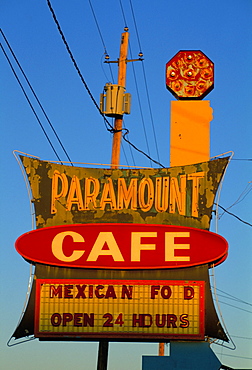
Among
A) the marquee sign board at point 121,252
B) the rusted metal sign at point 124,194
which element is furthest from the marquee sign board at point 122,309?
the rusted metal sign at point 124,194

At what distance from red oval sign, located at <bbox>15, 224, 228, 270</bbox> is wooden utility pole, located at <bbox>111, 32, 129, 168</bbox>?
2.46 m

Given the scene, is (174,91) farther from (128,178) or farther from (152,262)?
(152,262)

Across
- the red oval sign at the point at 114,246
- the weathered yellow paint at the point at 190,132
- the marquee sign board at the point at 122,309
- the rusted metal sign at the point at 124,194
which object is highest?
the weathered yellow paint at the point at 190,132

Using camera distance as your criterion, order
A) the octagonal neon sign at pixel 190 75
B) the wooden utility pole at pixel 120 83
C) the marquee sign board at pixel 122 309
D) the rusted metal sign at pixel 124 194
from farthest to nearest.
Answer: the octagonal neon sign at pixel 190 75
the wooden utility pole at pixel 120 83
the rusted metal sign at pixel 124 194
the marquee sign board at pixel 122 309

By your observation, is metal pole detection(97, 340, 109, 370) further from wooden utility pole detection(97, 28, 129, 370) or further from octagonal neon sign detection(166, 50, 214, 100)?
octagonal neon sign detection(166, 50, 214, 100)

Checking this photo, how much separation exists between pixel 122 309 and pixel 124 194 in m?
2.68

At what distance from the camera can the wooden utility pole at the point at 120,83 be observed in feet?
71.8

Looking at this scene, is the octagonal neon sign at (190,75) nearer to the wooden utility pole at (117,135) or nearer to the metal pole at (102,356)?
the wooden utility pole at (117,135)

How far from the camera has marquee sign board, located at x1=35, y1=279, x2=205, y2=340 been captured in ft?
63.7

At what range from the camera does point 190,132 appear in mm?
22172

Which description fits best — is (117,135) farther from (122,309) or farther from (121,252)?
(122,309)

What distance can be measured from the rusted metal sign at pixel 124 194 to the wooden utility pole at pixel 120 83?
1.61 metres

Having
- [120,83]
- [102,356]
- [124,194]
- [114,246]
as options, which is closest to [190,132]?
[120,83]

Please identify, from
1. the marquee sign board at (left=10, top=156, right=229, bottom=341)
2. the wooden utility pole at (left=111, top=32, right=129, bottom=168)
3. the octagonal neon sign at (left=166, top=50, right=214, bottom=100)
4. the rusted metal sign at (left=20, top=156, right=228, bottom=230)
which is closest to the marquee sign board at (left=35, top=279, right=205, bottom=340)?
the marquee sign board at (left=10, top=156, right=229, bottom=341)
